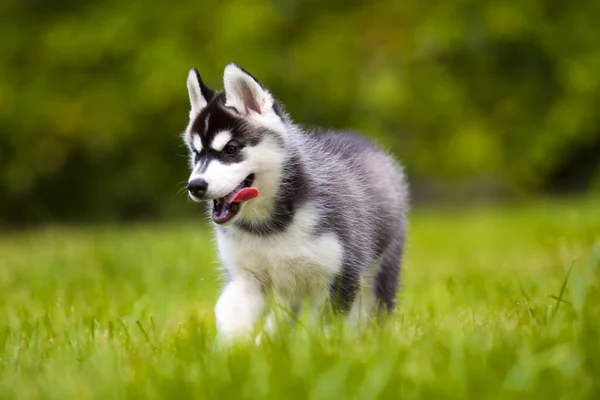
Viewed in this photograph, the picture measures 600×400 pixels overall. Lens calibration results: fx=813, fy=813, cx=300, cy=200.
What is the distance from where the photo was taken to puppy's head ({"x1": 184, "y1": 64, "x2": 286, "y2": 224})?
3.21 m

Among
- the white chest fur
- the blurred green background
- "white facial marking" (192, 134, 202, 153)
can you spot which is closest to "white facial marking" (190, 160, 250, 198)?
"white facial marking" (192, 134, 202, 153)

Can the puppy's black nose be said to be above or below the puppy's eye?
below

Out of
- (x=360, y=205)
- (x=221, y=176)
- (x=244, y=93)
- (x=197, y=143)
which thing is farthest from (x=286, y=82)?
(x=221, y=176)

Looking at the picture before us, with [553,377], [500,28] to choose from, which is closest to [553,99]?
[500,28]

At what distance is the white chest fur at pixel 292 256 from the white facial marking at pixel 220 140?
0.39 meters

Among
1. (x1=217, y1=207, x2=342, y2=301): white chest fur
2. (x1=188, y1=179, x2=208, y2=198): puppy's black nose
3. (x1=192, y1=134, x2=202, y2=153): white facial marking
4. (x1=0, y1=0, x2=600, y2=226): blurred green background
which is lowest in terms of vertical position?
(x1=0, y1=0, x2=600, y2=226): blurred green background

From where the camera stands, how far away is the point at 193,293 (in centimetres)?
517

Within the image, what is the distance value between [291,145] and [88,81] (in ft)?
35.2

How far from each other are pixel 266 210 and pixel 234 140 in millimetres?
320

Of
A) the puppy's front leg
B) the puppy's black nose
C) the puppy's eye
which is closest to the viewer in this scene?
the puppy's black nose

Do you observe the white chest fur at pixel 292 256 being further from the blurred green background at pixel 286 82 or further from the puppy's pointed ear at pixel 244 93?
the blurred green background at pixel 286 82

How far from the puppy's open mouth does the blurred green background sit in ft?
31.0

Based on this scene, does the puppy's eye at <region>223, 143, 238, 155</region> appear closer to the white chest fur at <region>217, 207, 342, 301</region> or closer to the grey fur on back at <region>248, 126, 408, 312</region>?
the grey fur on back at <region>248, 126, 408, 312</region>

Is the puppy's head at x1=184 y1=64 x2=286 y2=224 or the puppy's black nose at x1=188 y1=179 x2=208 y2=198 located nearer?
the puppy's black nose at x1=188 y1=179 x2=208 y2=198
